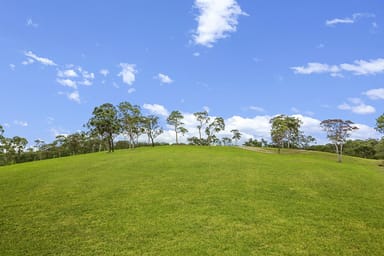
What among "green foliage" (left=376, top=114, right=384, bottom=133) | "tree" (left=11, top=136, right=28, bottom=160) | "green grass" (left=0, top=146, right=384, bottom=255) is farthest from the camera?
"tree" (left=11, top=136, right=28, bottom=160)

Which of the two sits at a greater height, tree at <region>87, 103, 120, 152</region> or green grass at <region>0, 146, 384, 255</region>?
tree at <region>87, 103, 120, 152</region>

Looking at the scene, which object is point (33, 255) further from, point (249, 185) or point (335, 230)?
point (249, 185)

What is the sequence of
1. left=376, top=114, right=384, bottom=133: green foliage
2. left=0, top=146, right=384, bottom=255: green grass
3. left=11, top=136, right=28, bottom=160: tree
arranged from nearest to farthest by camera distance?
left=0, top=146, right=384, bottom=255: green grass < left=376, top=114, right=384, bottom=133: green foliage < left=11, top=136, right=28, bottom=160: tree

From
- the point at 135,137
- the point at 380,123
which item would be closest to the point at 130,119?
the point at 135,137

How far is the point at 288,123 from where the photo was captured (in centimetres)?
7969

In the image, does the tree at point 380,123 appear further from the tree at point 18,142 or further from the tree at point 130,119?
the tree at point 18,142

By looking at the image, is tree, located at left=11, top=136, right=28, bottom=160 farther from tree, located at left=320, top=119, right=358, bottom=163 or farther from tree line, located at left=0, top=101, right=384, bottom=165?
tree, located at left=320, top=119, right=358, bottom=163

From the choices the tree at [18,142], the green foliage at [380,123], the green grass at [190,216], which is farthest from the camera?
the tree at [18,142]

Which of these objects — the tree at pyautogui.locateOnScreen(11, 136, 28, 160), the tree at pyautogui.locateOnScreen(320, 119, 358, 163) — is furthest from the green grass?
the tree at pyautogui.locateOnScreen(11, 136, 28, 160)

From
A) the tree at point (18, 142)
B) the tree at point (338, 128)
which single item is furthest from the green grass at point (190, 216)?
the tree at point (18, 142)

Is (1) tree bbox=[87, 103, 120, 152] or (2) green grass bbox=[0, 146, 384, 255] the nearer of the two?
(2) green grass bbox=[0, 146, 384, 255]

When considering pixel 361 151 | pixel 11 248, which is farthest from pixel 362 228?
pixel 361 151

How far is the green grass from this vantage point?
39.0 ft

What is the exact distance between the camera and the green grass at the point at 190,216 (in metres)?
11.9
